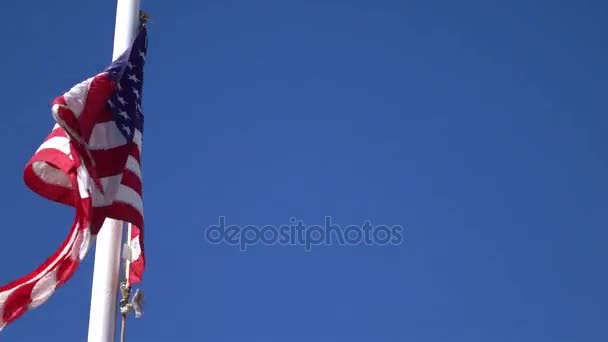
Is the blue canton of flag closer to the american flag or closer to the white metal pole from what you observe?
the american flag

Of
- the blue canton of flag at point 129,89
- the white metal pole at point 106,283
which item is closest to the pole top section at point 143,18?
the blue canton of flag at point 129,89

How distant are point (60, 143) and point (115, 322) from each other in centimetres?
194

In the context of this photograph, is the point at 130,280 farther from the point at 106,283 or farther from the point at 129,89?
the point at 129,89

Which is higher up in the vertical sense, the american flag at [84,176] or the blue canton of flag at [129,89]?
the blue canton of flag at [129,89]

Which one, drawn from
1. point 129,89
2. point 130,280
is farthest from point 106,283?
point 129,89

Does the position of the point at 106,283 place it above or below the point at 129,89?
below

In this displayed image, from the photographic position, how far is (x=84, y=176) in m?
10.7

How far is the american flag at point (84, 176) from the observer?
34.7ft

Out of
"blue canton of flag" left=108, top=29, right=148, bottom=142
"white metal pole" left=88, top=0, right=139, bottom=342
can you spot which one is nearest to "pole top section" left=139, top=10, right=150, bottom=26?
"blue canton of flag" left=108, top=29, right=148, bottom=142

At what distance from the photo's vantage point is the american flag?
10578mm

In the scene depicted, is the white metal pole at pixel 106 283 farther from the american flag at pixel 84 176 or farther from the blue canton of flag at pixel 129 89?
the blue canton of flag at pixel 129 89

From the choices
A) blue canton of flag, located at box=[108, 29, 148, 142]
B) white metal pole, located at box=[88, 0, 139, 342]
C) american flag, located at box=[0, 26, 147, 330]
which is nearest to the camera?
american flag, located at box=[0, 26, 147, 330]

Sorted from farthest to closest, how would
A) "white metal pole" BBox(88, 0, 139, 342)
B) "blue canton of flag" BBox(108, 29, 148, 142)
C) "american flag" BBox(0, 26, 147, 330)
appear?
"blue canton of flag" BBox(108, 29, 148, 142) → "white metal pole" BBox(88, 0, 139, 342) → "american flag" BBox(0, 26, 147, 330)

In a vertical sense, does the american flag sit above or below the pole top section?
below
